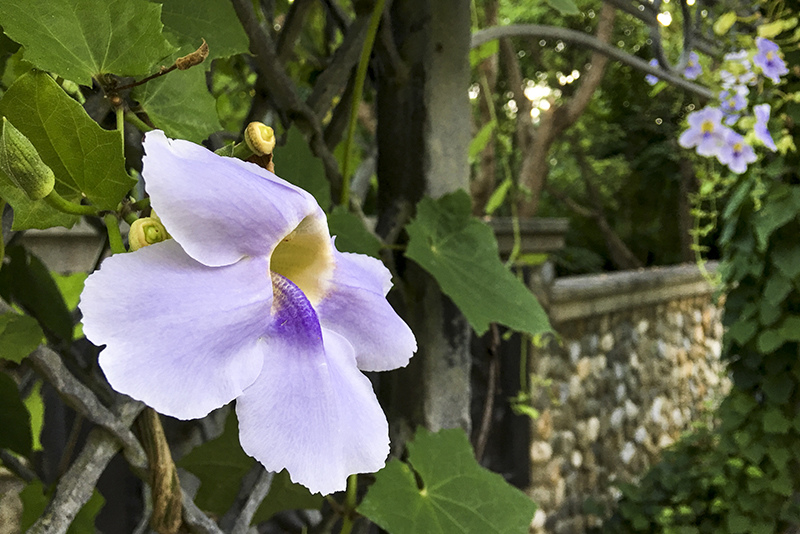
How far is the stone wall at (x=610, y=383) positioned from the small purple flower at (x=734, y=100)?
2.56 feet

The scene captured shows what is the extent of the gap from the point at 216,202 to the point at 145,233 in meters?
0.03

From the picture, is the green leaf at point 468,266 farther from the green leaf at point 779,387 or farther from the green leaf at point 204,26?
the green leaf at point 779,387

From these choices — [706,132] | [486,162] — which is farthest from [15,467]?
[486,162]

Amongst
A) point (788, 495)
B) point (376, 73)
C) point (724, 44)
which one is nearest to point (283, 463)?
point (376, 73)

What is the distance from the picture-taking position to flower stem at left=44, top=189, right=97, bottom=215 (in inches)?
9.1

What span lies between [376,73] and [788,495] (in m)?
1.96

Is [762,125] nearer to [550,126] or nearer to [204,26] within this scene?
[204,26]

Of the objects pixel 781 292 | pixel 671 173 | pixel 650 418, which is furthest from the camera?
pixel 671 173

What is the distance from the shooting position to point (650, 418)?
330 centimetres

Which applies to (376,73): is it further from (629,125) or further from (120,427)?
(629,125)

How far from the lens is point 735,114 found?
1.52 m

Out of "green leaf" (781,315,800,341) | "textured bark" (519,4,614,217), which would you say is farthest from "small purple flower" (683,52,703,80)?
"textured bark" (519,4,614,217)

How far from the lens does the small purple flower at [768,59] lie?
1.35 m

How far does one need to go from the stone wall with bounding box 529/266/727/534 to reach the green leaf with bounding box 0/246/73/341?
2067 millimetres
